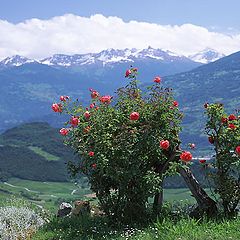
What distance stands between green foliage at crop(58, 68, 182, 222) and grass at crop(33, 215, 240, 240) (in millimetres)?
693

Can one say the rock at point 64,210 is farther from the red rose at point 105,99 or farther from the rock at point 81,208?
the red rose at point 105,99

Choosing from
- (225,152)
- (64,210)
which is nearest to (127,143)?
(225,152)

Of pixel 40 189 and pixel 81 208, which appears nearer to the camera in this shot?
pixel 81 208

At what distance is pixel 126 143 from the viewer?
9906 millimetres

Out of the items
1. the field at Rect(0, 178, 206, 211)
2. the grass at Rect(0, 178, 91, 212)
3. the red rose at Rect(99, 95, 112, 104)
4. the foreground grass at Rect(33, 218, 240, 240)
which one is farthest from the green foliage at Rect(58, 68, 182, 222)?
the grass at Rect(0, 178, 91, 212)

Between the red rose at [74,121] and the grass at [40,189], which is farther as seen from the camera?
the grass at [40,189]

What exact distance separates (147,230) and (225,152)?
2697 millimetres

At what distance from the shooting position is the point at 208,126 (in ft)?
35.1

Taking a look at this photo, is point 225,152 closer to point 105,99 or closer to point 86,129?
point 105,99

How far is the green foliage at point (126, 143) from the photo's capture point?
9.95 meters

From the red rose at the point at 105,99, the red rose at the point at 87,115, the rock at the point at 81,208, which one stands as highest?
the red rose at the point at 105,99

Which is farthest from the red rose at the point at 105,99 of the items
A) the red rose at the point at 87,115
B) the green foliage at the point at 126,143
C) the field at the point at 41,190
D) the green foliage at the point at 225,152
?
the field at the point at 41,190

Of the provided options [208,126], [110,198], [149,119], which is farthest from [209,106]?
[110,198]

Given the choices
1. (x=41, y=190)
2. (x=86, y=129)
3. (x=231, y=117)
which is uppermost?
(x=231, y=117)
